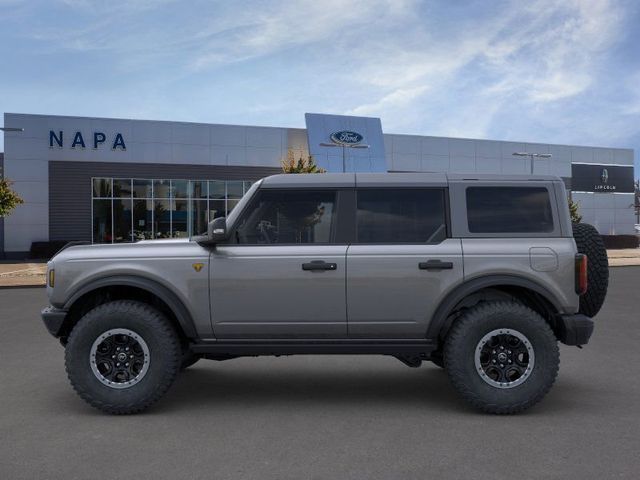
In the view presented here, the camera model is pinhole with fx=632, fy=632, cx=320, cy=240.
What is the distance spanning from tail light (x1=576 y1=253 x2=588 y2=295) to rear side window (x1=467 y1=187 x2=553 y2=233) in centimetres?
34

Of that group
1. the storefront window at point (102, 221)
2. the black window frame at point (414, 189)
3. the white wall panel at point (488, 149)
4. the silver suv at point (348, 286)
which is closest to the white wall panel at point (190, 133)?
the storefront window at point (102, 221)

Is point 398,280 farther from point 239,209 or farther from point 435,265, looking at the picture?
point 239,209

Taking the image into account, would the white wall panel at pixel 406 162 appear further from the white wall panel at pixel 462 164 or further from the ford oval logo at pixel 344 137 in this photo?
the ford oval logo at pixel 344 137

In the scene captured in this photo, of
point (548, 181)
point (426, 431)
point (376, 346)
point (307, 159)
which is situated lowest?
point (426, 431)

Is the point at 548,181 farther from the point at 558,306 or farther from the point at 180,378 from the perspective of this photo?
the point at 180,378

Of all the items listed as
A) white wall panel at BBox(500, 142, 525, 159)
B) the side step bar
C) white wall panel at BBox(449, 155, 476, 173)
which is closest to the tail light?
the side step bar

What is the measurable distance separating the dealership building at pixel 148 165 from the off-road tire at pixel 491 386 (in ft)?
83.9

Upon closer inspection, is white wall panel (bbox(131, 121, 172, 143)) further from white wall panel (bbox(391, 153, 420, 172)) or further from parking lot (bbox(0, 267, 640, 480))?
parking lot (bbox(0, 267, 640, 480))

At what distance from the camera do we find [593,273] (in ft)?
18.0

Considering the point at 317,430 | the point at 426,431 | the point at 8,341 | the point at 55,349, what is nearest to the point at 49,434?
the point at 317,430

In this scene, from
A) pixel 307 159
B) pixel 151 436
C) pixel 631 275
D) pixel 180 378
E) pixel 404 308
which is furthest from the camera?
pixel 307 159

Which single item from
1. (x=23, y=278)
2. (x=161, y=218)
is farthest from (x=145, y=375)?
(x=161, y=218)

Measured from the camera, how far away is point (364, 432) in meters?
4.64

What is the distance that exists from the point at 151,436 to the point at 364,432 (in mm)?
1548
